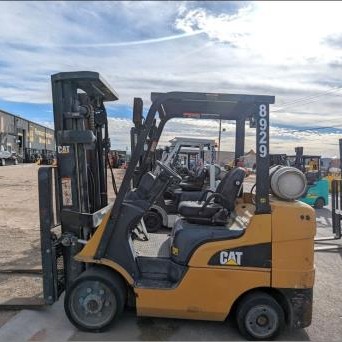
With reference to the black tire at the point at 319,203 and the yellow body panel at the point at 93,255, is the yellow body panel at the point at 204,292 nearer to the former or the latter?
the yellow body panel at the point at 93,255

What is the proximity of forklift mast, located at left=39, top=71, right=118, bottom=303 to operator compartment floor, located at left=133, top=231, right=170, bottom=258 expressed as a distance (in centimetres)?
60

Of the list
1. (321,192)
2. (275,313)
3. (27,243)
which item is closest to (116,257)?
(275,313)

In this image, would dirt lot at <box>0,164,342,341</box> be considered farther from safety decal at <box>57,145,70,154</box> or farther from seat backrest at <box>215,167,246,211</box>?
safety decal at <box>57,145,70,154</box>

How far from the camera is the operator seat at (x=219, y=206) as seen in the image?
4.82 m

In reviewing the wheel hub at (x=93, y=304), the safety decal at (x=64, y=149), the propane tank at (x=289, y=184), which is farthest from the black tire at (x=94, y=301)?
the propane tank at (x=289, y=184)

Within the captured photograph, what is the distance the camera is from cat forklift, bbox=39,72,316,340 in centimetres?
441

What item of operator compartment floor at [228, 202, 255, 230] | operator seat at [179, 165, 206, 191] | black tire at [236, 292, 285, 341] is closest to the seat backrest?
operator compartment floor at [228, 202, 255, 230]

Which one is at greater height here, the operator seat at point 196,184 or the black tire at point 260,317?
the operator seat at point 196,184

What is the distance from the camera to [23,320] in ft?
15.6

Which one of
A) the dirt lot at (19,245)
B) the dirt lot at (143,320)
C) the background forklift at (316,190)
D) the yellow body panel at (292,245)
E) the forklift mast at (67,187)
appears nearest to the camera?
the yellow body panel at (292,245)

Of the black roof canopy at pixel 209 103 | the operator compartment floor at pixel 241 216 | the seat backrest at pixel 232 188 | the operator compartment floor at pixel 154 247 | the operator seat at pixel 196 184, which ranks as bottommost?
the operator compartment floor at pixel 154 247

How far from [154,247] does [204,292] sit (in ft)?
3.61

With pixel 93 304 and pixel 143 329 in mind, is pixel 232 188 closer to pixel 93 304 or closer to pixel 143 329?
pixel 143 329

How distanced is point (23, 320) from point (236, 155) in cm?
356
